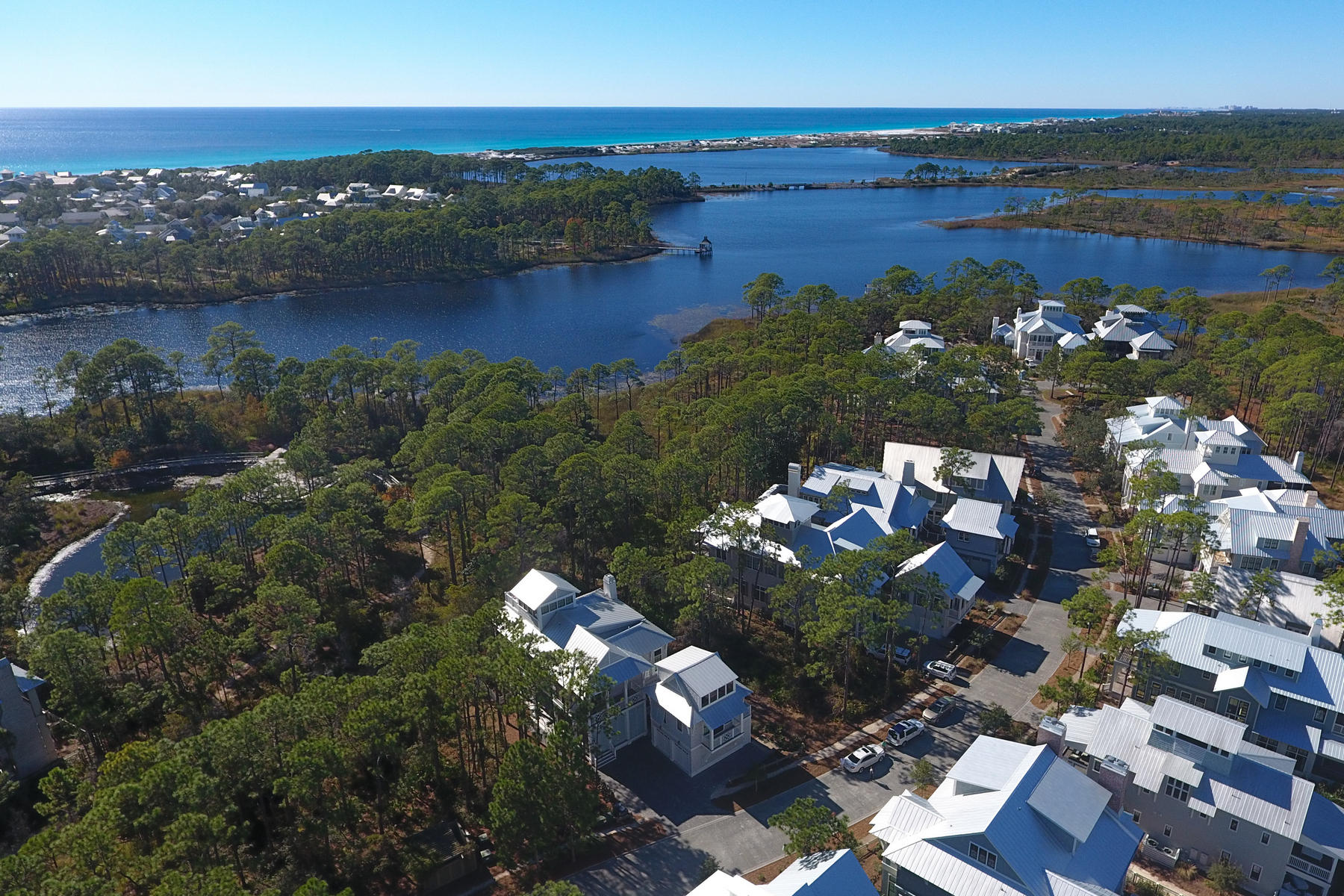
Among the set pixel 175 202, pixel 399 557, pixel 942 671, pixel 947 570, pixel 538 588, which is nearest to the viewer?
pixel 538 588

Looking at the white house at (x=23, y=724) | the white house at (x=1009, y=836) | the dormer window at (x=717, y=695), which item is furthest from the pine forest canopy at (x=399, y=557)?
the white house at (x=1009, y=836)

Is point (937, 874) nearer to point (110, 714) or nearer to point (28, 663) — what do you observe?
point (110, 714)

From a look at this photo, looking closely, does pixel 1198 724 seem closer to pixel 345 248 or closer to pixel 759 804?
pixel 759 804

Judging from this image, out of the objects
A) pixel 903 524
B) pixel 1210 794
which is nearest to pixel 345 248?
pixel 903 524

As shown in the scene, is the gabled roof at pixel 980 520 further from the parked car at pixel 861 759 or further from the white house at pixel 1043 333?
the white house at pixel 1043 333

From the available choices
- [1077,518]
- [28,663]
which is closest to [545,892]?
[28,663]

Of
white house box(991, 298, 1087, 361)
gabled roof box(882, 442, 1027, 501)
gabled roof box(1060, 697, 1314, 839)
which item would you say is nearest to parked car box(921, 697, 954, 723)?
gabled roof box(1060, 697, 1314, 839)
